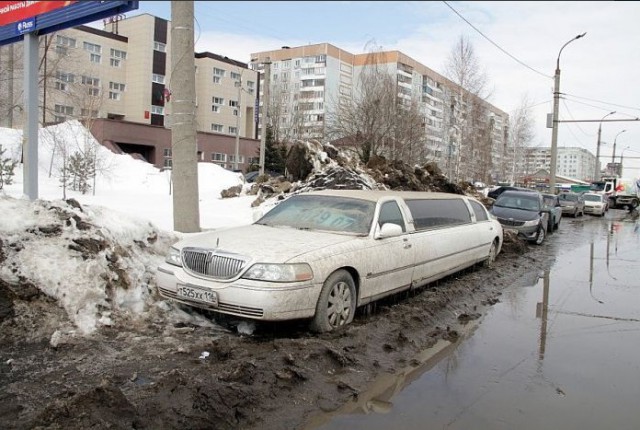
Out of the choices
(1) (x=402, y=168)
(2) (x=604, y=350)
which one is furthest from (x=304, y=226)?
(1) (x=402, y=168)

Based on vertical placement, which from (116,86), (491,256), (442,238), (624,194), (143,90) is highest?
(116,86)

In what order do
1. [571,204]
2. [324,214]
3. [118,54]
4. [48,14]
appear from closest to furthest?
[324,214], [48,14], [571,204], [118,54]

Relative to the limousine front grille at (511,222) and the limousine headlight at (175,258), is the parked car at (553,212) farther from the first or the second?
the limousine headlight at (175,258)

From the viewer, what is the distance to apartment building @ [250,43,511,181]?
37.8 metres

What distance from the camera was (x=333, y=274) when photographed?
5289mm

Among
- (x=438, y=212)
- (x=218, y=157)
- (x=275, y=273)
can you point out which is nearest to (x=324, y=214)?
(x=275, y=273)

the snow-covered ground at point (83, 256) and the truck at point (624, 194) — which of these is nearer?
the snow-covered ground at point (83, 256)

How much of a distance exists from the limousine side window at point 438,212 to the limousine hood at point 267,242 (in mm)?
1703

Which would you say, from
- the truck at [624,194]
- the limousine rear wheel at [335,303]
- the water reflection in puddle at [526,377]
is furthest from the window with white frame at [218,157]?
the limousine rear wheel at [335,303]

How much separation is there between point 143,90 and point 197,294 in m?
52.7

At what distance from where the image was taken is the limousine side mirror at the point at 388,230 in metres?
6.05

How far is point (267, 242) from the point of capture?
5.36 m

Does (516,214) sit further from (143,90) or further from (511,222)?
(143,90)

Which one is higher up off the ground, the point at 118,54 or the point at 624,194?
the point at 118,54
